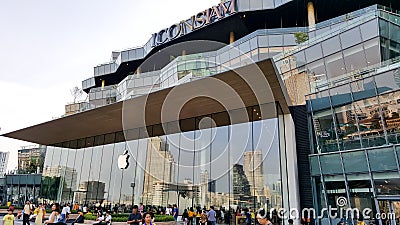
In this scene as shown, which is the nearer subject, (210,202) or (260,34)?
(210,202)

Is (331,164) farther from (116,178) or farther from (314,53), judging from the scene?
(116,178)

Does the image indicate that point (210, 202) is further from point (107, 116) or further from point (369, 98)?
point (369, 98)

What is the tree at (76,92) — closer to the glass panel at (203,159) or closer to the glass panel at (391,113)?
the glass panel at (203,159)

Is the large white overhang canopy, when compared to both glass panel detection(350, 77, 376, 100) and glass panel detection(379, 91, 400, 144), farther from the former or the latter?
glass panel detection(379, 91, 400, 144)

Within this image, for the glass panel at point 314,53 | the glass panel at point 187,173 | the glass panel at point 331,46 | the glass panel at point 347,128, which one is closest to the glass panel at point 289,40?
the glass panel at point 314,53

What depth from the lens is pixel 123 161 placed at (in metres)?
21.3

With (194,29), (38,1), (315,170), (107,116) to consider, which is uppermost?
(194,29)

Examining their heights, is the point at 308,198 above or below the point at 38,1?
below

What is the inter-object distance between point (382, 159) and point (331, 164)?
7.46 ft

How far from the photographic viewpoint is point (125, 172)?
20828mm

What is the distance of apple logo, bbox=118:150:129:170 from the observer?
2103 centimetres

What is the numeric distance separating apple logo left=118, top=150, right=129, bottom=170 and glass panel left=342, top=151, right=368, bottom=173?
13788 millimetres

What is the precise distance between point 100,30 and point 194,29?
30.3ft

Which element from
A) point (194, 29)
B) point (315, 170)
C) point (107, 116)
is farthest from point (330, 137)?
point (194, 29)
